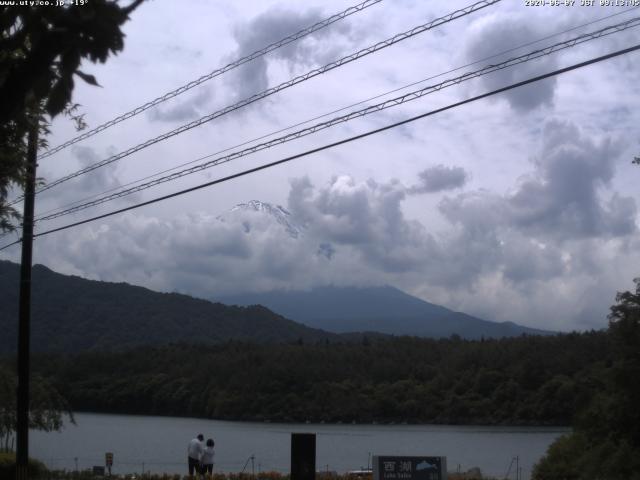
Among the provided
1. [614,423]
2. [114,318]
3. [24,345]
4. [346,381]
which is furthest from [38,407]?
[114,318]

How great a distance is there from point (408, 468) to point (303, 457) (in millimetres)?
1877

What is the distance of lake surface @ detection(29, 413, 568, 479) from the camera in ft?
175

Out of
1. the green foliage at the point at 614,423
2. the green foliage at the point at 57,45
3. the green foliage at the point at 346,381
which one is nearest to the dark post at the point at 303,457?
the green foliage at the point at 57,45

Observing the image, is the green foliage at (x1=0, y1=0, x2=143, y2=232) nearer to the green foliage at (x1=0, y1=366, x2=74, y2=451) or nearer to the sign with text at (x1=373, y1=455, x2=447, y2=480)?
the sign with text at (x1=373, y1=455, x2=447, y2=480)

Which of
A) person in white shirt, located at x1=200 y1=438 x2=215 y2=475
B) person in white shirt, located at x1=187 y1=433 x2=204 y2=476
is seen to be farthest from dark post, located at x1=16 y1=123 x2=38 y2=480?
person in white shirt, located at x1=187 y1=433 x2=204 y2=476

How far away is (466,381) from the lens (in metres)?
83.9

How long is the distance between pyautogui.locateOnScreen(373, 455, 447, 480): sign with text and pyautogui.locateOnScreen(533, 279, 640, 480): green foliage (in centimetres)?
1126

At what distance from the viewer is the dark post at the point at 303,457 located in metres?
15.0

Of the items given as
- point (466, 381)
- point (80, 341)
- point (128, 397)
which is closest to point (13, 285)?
point (80, 341)

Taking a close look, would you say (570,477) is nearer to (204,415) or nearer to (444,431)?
(444,431)

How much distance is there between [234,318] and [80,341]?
45.8 meters

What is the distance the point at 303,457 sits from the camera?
49.4ft

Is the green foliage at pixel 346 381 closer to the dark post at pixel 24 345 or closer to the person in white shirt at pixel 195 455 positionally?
the person in white shirt at pixel 195 455

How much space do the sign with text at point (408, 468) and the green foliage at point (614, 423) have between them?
11262 mm
